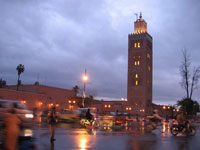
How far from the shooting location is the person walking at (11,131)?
21.9 ft

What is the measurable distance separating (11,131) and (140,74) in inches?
3304

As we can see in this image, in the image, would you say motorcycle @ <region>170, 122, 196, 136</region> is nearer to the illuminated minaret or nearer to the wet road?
the wet road

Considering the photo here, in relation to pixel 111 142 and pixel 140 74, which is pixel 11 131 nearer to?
pixel 111 142

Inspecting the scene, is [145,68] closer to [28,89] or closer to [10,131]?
[28,89]

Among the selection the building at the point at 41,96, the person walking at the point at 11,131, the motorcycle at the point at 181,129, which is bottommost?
the motorcycle at the point at 181,129

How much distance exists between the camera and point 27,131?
7914 mm

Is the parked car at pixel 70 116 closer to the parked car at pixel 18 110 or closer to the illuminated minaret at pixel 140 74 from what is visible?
the parked car at pixel 18 110

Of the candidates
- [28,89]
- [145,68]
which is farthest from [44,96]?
[145,68]

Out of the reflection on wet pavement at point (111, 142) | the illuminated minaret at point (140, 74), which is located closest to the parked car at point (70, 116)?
the reflection on wet pavement at point (111, 142)

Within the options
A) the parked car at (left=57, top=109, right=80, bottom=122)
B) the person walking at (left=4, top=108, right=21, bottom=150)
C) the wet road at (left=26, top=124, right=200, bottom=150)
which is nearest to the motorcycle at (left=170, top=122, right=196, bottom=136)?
the wet road at (left=26, top=124, right=200, bottom=150)

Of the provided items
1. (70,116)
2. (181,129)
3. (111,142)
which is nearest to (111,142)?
(111,142)

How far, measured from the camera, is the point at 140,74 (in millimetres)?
89062

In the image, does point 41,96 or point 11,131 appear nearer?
point 11,131

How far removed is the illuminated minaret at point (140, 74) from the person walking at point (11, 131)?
80240 millimetres
